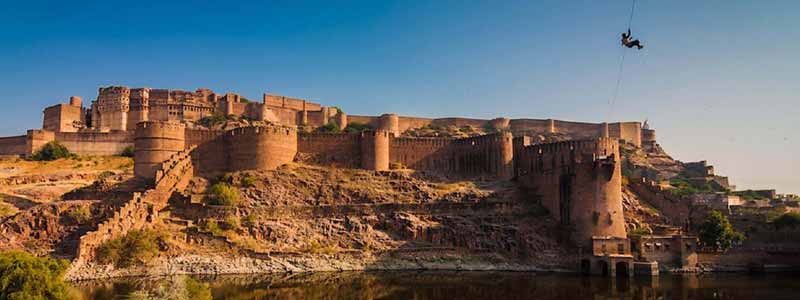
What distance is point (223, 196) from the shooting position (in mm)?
48031

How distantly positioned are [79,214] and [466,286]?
24.2m

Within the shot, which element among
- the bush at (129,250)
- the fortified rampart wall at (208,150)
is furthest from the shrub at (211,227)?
the fortified rampart wall at (208,150)

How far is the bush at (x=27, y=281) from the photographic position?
2314cm

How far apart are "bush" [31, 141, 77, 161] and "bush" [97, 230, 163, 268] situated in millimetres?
29098

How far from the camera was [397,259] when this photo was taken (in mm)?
46562

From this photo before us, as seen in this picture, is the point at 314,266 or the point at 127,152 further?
the point at 127,152

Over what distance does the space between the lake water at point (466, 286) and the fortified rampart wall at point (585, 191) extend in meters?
4.48

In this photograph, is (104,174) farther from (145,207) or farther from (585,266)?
(585,266)

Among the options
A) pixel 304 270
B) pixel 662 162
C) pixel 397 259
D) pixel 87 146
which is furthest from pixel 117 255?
pixel 662 162

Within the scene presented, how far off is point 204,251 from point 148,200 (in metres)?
5.59

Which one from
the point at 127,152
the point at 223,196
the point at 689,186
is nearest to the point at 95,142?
the point at 127,152

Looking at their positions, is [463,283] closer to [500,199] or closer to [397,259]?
[397,259]

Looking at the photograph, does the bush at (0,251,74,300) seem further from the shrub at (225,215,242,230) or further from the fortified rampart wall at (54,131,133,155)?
the fortified rampart wall at (54,131,133,155)

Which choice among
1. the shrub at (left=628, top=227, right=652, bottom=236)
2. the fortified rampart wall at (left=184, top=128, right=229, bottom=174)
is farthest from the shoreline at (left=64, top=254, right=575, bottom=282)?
the fortified rampart wall at (left=184, top=128, right=229, bottom=174)
